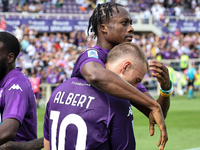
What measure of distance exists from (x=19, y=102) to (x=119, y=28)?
107cm

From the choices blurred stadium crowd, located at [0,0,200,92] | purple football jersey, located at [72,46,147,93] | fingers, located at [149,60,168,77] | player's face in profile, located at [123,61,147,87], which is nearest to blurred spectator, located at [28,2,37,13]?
blurred stadium crowd, located at [0,0,200,92]

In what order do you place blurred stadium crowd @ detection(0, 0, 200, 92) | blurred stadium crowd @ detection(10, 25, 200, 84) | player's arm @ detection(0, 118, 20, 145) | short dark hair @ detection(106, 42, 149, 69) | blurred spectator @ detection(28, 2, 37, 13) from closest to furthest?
short dark hair @ detection(106, 42, 149, 69), player's arm @ detection(0, 118, 20, 145), blurred stadium crowd @ detection(10, 25, 200, 84), blurred stadium crowd @ detection(0, 0, 200, 92), blurred spectator @ detection(28, 2, 37, 13)

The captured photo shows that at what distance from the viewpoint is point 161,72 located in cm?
255

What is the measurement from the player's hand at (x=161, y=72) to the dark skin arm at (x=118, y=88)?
27 centimetres

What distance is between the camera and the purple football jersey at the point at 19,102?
9.62 ft

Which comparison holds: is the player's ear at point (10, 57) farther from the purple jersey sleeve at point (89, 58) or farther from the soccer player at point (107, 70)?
the purple jersey sleeve at point (89, 58)

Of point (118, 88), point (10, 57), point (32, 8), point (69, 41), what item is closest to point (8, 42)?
point (10, 57)

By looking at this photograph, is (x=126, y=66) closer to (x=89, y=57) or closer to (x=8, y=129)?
(x=89, y=57)

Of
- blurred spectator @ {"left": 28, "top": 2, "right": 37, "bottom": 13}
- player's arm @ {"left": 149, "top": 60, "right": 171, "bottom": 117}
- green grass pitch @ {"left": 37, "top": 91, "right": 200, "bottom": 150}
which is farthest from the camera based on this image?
blurred spectator @ {"left": 28, "top": 2, "right": 37, "bottom": 13}

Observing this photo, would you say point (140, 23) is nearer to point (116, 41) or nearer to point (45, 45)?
point (45, 45)

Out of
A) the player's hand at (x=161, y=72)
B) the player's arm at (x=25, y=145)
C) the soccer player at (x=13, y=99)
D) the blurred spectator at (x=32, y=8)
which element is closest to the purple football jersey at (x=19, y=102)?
the soccer player at (x=13, y=99)

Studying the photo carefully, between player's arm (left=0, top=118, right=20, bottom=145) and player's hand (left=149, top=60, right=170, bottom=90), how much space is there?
3.95ft

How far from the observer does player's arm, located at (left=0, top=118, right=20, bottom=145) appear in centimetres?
274

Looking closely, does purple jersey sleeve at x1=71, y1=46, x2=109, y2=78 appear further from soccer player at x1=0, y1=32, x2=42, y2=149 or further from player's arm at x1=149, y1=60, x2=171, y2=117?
soccer player at x1=0, y1=32, x2=42, y2=149
